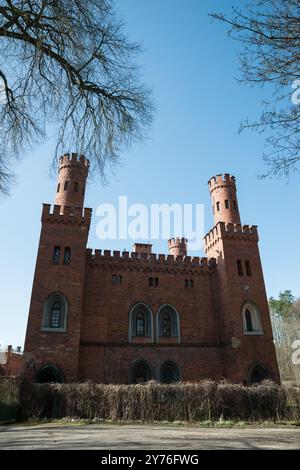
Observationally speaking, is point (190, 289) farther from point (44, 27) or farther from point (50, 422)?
point (44, 27)

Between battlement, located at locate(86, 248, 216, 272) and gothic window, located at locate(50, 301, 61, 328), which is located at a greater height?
battlement, located at locate(86, 248, 216, 272)

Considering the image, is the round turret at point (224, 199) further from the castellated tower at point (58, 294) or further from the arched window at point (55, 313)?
the arched window at point (55, 313)

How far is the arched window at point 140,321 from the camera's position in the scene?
2216 cm

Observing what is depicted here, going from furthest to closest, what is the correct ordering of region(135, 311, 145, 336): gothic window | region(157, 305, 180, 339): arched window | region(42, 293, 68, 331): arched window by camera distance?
region(157, 305, 180, 339): arched window < region(135, 311, 145, 336): gothic window < region(42, 293, 68, 331): arched window

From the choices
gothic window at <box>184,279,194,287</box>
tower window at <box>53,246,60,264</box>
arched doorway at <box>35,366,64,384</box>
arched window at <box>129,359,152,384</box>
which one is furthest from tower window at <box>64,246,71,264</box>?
gothic window at <box>184,279,194,287</box>

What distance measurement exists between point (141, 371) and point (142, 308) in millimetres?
4086

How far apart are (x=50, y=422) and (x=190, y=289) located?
1339 centimetres

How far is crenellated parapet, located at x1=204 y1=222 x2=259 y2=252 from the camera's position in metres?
25.0

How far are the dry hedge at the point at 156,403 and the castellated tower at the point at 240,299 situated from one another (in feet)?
16.1

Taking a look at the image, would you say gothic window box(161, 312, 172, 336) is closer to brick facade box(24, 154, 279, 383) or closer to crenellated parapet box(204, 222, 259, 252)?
brick facade box(24, 154, 279, 383)

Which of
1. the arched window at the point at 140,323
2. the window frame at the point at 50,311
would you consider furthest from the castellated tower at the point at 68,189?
the arched window at the point at 140,323

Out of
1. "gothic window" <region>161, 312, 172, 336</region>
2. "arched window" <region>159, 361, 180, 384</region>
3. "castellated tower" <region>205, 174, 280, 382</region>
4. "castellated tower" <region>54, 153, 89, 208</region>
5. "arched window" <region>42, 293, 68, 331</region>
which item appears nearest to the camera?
"arched window" <region>42, 293, 68, 331</region>

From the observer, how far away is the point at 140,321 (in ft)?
74.7
